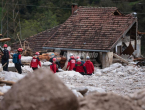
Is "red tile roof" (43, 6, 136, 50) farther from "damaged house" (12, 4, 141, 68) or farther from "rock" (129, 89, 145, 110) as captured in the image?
"rock" (129, 89, 145, 110)

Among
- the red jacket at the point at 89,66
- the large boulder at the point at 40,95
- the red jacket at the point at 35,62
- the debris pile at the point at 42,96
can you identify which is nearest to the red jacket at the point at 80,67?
the red jacket at the point at 89,66

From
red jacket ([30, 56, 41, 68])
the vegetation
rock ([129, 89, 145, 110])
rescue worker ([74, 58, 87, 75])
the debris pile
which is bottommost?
rescue worker ([74, 58, 87, 75])

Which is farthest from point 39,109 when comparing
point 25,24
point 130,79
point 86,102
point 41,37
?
point 25,24

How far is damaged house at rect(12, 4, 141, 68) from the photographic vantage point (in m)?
22.9

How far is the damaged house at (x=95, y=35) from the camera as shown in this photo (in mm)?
22881

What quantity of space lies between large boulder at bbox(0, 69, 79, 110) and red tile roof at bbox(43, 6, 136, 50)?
57.8 feet

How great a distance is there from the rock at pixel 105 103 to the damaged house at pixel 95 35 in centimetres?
1708

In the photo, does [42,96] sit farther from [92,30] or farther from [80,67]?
[92,30]

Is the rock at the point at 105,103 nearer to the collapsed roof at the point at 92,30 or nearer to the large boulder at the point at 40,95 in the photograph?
the large boulder at the point at 40,95

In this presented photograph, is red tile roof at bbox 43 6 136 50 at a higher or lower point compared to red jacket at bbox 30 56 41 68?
higher

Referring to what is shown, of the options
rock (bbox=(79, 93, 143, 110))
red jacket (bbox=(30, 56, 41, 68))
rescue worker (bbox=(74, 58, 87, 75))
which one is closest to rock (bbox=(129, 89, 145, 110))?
rock (bbox=(79, 93, 143, 110))

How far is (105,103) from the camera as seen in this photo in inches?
195

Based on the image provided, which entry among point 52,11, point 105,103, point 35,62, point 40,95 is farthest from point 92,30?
point 52,11

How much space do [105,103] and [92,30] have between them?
64.9 feet
